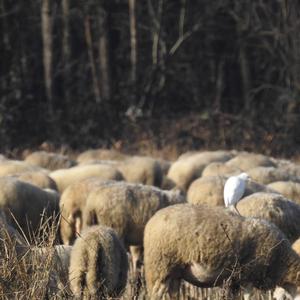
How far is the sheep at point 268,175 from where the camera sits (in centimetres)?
1495

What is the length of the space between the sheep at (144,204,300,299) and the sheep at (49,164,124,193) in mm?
5748

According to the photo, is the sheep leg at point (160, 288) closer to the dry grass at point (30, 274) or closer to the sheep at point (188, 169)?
the dry grass at point (30, 274)

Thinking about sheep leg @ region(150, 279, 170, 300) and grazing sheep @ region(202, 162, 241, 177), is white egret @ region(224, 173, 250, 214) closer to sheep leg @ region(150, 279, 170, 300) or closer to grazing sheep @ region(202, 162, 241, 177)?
sheep leg @ region(150, 279, 170, 300)

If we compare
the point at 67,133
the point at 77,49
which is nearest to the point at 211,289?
the point at 67,133

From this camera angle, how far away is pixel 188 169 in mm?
17359

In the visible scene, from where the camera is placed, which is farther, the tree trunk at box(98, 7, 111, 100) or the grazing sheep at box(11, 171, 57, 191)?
the tree trunk at box(98, 7, 111, 100)

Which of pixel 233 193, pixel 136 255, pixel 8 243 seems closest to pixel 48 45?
pixel 136 255

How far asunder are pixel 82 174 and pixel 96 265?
21.6 feet

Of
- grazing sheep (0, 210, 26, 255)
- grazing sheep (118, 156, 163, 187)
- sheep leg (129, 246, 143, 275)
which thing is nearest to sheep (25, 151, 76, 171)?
grazing sheep (118, 156, 163, 187)

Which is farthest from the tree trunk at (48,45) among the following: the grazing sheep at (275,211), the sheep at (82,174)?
→ the grazing sheep at (275,211)

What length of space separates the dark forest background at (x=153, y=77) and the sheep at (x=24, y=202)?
12566 millimetres

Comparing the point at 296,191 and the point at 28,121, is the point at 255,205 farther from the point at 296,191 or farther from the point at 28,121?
the point at 28,121

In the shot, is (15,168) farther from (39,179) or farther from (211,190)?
(211,190)

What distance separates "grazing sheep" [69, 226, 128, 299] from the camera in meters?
8.73
